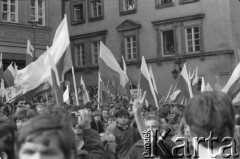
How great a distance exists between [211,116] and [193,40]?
87.8ft

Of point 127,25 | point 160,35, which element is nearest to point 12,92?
point 160,35

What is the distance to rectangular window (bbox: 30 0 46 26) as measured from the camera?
1196 inches

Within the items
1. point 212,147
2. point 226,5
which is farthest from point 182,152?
point 226,5

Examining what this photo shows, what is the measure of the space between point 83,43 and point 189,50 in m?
9.09

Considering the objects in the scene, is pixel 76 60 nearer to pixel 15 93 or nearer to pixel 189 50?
pixel 189 50

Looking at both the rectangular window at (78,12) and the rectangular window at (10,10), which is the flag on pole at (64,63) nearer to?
the rectangular window at (10,10)

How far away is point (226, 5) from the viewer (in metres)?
27.3

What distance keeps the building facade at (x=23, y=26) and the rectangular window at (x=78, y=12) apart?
357 cm

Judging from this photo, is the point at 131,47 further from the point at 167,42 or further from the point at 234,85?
the point at 234,85

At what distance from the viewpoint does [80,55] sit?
113ft

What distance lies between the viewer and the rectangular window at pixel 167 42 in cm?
2971

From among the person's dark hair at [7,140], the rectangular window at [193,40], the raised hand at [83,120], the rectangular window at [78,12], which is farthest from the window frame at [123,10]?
the person's dark hair at [7,140]

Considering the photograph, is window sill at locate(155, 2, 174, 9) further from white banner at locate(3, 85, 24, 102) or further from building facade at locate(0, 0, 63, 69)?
white banner at locate(3, 85, 24, 102)

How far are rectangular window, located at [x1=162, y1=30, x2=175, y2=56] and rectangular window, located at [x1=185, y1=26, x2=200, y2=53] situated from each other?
118 centimetres
